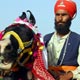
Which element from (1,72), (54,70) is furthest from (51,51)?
(1,72)

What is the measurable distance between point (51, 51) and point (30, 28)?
0.83 m

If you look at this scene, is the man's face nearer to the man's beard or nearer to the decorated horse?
the man's beard

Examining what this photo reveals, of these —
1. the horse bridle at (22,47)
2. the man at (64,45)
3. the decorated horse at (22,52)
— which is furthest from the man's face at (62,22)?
the horse bridle at (22,47)

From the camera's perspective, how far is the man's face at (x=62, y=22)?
464 cm

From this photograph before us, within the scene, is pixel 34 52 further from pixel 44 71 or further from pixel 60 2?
pixel 60 2

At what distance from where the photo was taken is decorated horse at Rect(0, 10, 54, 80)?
10.2 feet

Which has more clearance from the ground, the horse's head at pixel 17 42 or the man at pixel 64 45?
the horse's head at pixel 17 42

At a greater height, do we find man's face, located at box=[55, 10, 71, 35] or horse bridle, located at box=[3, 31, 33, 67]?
horse bridle, located at box=[3, 31, 33, 67]

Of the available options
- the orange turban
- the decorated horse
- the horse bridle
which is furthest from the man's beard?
the horse bridle

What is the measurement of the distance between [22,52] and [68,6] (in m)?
1.53

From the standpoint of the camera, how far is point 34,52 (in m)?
3.35

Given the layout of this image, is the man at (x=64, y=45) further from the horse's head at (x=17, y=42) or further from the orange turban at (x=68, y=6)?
the horse's head at (x=17, y=42)

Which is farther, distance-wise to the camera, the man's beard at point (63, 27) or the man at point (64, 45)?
the man's beard at point (63, 27)

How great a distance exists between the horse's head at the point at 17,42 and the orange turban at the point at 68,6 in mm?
1234
